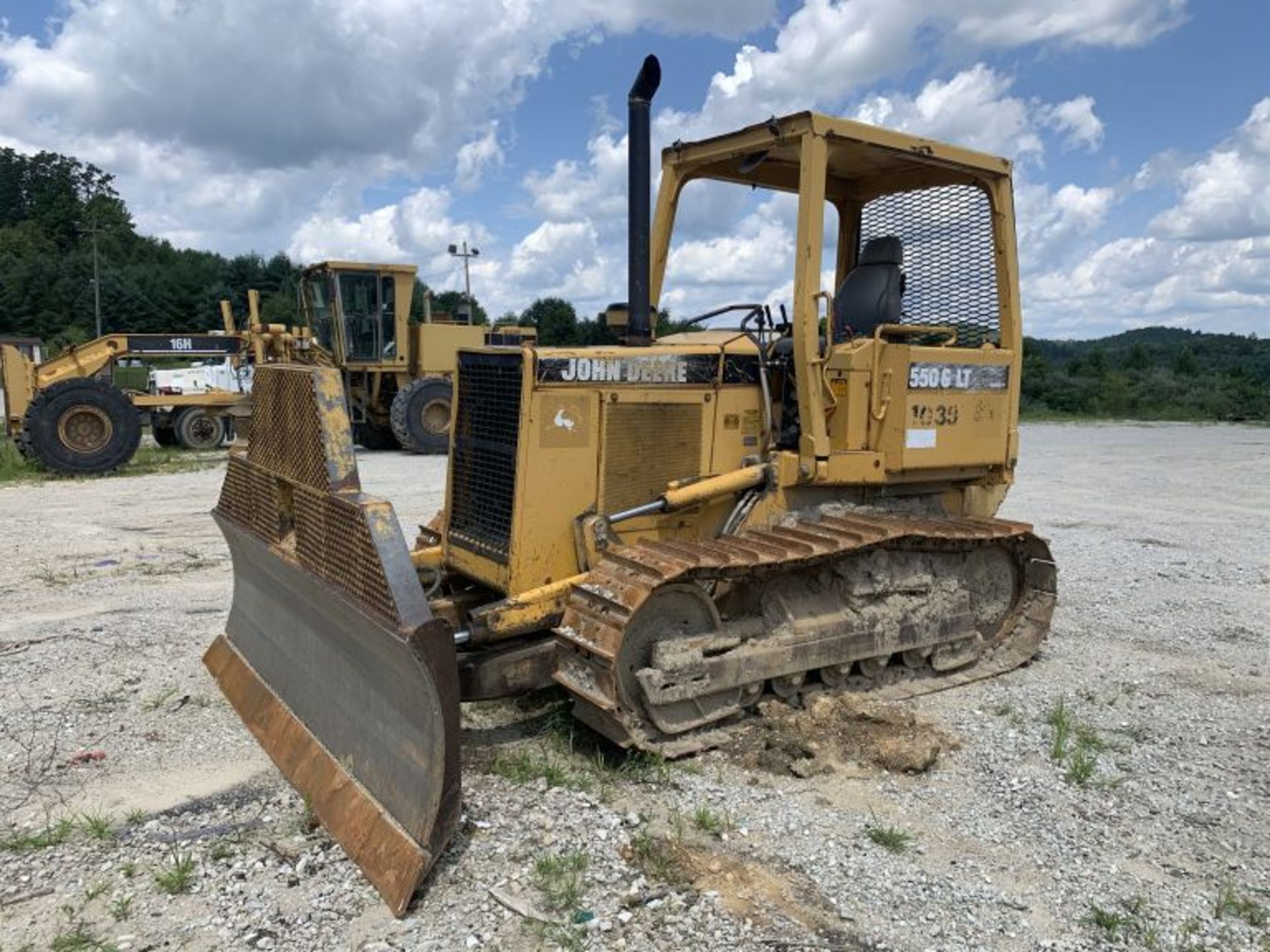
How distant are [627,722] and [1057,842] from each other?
1752 millimetres

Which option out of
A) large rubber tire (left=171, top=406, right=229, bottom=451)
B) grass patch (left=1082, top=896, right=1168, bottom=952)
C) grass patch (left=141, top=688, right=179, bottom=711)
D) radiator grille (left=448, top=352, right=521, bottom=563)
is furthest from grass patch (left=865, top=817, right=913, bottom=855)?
large rubber tire (left=171, top=406, right=229, bottom=451)

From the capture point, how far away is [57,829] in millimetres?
3859

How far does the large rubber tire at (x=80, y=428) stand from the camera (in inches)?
591

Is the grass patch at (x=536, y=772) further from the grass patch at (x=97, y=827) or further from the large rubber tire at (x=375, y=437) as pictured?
the large rubber tire at (x=375, y=437)

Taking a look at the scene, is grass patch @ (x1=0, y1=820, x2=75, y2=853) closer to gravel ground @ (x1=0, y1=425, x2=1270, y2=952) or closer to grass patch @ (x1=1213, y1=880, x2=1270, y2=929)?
gravel ground @ (x1=0, y1=425, x2=1270, y2=952)

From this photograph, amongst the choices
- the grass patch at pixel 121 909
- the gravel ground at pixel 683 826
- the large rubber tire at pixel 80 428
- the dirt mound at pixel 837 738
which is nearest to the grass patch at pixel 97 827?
the gravel ground at pixel 683 826

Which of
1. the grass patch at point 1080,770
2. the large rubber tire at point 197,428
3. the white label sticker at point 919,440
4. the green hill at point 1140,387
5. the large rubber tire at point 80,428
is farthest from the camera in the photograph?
the green hill at point 1140,387

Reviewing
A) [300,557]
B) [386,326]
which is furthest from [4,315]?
[300,557]

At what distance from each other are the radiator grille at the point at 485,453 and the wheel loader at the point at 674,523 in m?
0.02

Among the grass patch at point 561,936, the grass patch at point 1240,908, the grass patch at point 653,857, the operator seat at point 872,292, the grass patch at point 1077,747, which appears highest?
the operator seat at point 872,292

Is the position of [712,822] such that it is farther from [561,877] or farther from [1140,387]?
[1140,387]

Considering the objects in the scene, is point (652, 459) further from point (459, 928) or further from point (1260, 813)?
point (1260, 813)

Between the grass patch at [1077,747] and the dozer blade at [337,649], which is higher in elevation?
the dozer blade at [337,649]

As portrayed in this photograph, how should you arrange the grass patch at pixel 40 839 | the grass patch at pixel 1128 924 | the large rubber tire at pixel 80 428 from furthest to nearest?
1. the large rubber tire at pixel 80 428
2. the grass patch at pixel 40 839
3. the grass patch at pixel 1128 924
